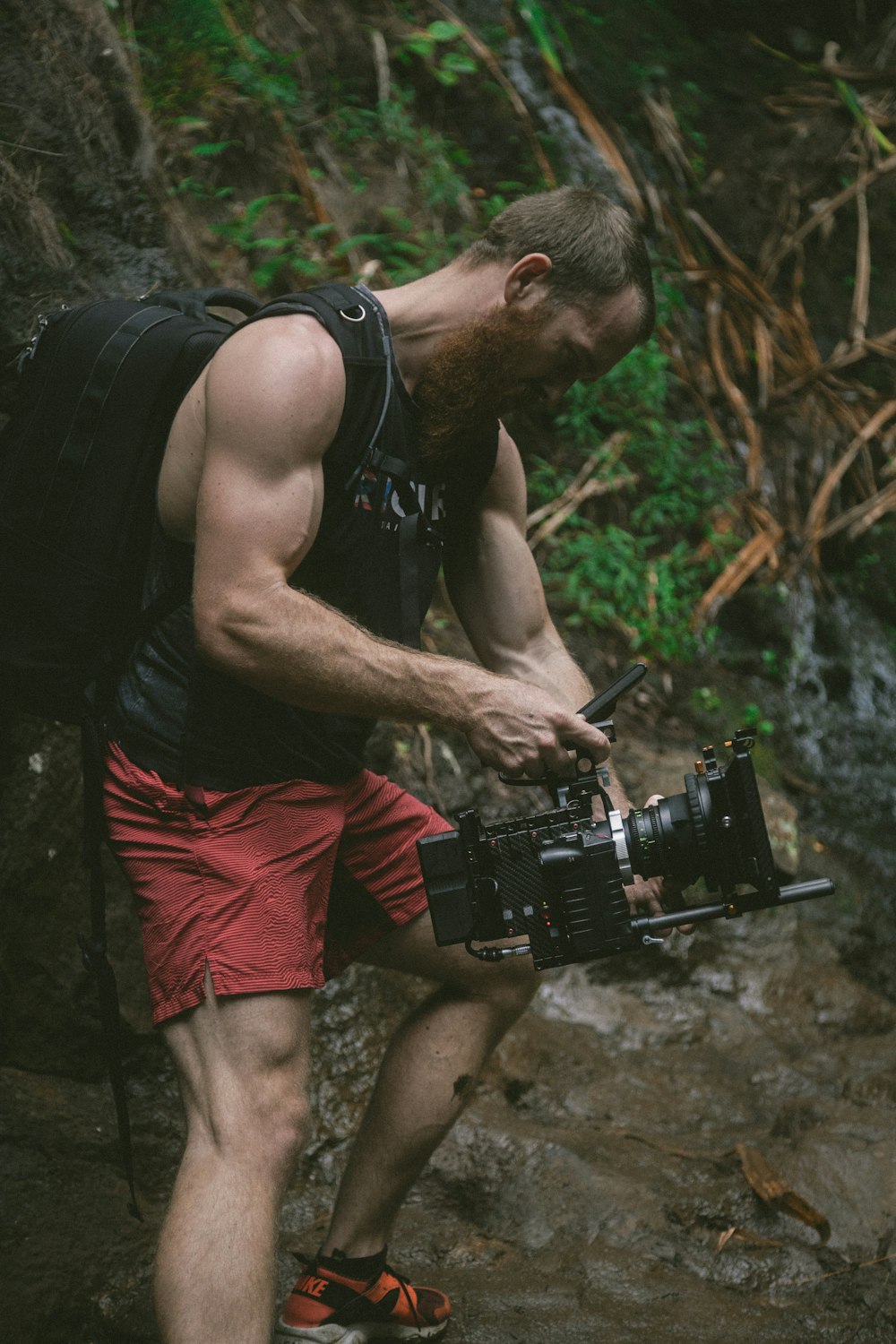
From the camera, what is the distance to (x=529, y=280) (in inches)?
93.6

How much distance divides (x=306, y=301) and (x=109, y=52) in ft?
7.80

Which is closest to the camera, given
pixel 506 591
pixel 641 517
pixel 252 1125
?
pixel 252 1125

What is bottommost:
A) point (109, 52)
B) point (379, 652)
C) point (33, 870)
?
point (33, 870)

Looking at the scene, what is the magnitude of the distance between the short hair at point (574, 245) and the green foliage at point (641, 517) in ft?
9.98

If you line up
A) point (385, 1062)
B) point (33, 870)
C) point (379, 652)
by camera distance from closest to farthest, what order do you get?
Answer: 1. point (379, 652)
2. point (385, 1062)
3. point (33, 870)

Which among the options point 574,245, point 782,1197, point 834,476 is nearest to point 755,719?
point 834,476

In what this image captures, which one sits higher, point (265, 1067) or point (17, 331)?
point (17, 331)

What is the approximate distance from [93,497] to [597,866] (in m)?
1.15

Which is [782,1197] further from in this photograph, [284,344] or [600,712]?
[284,344]

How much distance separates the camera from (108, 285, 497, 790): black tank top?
85.0 inches

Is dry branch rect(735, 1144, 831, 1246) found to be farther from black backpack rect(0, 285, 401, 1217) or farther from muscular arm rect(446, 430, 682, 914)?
black backpack rect(0, 285, 401, 1217)

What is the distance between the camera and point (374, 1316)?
2.42 metres

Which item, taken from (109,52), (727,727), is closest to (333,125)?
(109,52)

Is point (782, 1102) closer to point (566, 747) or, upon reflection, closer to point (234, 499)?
point (566, 747)
